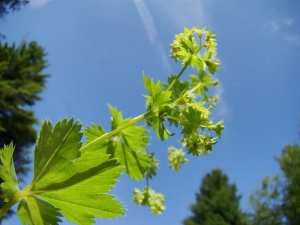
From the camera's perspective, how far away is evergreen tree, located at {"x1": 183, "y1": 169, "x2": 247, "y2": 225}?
107ft

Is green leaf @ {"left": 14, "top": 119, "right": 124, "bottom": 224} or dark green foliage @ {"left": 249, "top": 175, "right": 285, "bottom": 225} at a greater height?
dark green foliage @ {"left": 249, "top": 175, "right": 285, "bottom": 225}

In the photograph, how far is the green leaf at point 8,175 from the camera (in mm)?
1157

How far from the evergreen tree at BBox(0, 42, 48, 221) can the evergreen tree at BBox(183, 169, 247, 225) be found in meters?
21.2

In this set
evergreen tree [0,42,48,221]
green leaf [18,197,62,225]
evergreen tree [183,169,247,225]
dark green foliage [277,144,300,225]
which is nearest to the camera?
green leaf [18,197,62,225]

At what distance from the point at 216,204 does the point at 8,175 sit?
3484cm

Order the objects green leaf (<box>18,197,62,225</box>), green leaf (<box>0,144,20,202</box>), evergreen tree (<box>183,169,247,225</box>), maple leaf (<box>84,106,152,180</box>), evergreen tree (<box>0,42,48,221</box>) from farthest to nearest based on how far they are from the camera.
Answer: evergreen tree (<box>183,169,247,225</box>), evergreen tree (<box>0,42,48,221</box>), maple leaf (<box>84,106,152,180</box>), green leaf (<box>18,197,62,225</box>), green leaf (<box>0,144,20,202</box>)

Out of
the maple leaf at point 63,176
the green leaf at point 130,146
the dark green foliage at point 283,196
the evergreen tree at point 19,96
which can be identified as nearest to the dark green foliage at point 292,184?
the dark green foliage at point 283,196

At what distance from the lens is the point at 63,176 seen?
1.29 m

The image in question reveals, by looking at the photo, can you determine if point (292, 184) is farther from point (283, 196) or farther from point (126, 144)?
point (126, 144)

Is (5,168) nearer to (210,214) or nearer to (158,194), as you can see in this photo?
(158,194)

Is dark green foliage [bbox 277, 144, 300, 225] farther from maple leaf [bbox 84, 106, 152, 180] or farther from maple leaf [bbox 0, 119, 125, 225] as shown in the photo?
maple leaf [bbox 0, 119, 125, 225]

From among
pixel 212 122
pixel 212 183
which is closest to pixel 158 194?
pixel 212 122

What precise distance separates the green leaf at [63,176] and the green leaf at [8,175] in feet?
0.21

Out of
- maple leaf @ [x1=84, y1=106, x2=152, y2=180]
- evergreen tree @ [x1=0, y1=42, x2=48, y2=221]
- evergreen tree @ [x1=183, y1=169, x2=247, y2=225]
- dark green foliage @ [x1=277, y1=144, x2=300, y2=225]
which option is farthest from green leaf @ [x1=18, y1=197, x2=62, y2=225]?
evergreen tree @ [x1=183, y1=169, x2=247, y2=225]
